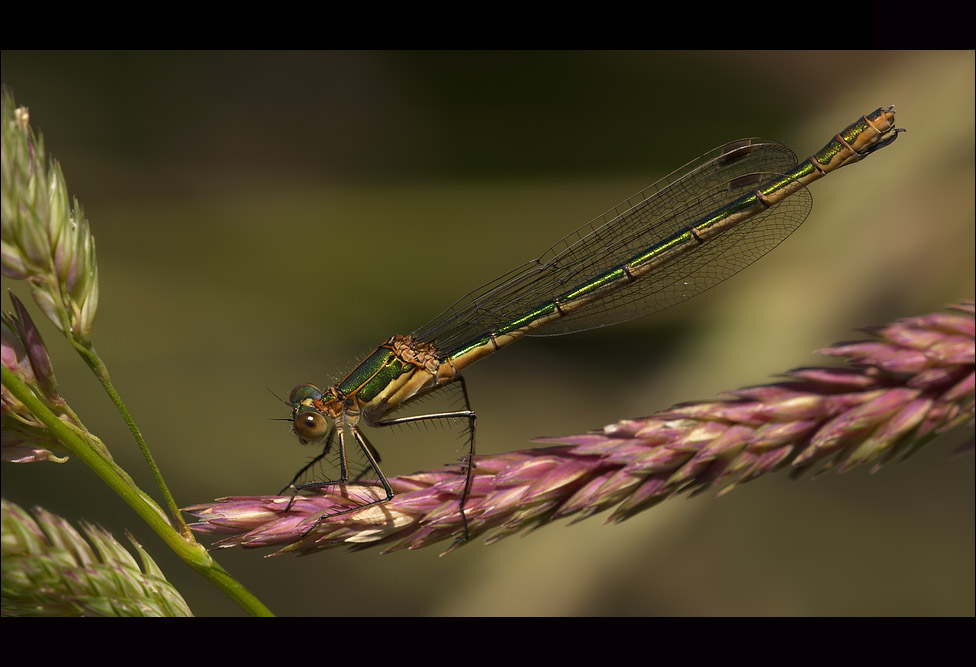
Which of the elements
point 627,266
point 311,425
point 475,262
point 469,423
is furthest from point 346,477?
point 475,262

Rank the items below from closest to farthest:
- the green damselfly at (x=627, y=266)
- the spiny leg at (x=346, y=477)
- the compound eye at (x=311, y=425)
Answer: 1. the spiny leg at (x=346, y=477)
2. the compound eye at (x=311, y=425)
3. the green damselfly at (x=627, y=266)

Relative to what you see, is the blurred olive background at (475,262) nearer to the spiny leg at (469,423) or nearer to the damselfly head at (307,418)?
the spiny leg at (469,423)

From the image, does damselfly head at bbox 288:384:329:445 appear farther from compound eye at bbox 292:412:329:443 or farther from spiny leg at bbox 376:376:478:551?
spiny leg at bbox 376:376:478:551

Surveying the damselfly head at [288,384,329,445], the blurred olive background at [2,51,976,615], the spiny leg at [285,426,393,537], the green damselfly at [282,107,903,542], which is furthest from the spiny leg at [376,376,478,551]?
the blurred olive background at [2,51,976,615]

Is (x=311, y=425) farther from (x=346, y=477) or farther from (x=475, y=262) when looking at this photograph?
(x=475, y=262)

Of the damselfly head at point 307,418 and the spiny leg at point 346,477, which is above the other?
the damselfly head at point 307,418

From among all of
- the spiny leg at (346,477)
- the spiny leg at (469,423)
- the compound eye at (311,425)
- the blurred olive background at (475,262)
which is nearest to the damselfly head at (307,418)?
the compound eye at (311,425)

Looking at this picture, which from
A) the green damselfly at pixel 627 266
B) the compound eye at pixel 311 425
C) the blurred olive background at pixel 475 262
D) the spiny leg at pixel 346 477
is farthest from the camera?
the blurred olive background at pixel 475 262

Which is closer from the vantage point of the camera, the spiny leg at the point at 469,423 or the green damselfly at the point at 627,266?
the spiny leg at the point at 469,423
